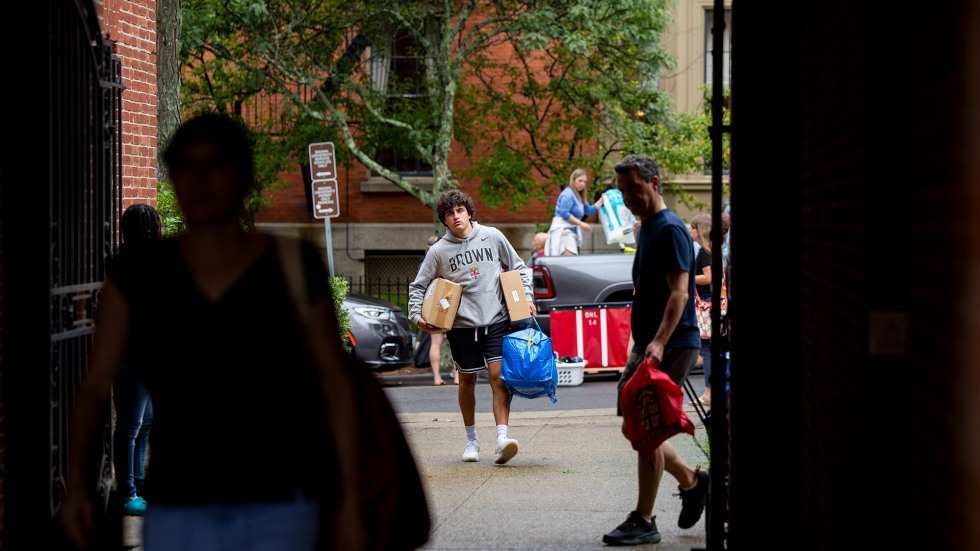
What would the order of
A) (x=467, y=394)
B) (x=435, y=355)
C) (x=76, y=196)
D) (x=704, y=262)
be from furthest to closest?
(x=435, y=355), (x=704, y=262), (x=467, y=394), (x=76, y=196)

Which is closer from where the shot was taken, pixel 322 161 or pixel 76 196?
pixel 76 196

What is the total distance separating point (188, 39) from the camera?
16375 millimetres

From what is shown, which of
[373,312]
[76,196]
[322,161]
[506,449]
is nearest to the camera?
[76,196]

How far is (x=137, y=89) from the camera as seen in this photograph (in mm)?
9461

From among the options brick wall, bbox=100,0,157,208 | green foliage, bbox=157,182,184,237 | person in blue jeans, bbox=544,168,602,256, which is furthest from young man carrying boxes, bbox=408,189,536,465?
person in blue jeans, bbox=544,168,602,256

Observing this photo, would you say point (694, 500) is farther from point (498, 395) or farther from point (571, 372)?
point (571, 372)

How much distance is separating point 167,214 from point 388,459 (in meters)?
7.09

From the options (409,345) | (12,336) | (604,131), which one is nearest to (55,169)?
(12,336)

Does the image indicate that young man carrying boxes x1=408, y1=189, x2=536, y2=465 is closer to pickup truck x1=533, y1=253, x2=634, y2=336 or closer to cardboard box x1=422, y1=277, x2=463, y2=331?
cardboard box x1=422, y1=277, x2=463, y2=331

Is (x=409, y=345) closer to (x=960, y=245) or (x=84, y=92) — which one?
(x=84, y=92)

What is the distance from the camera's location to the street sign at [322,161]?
602 inches

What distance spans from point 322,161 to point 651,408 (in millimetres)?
10257

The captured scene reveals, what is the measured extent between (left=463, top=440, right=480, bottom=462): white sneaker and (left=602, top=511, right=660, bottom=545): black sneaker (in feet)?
8.69

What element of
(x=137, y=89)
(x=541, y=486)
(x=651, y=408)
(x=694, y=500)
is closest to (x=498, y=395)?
(x=541, y=486)
